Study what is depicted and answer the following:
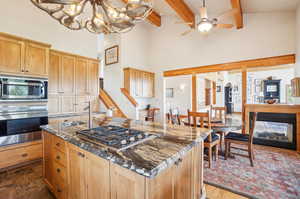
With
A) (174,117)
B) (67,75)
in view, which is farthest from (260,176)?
(67,75)

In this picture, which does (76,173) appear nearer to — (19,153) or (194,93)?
(19,153)

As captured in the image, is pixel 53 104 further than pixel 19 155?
Yes

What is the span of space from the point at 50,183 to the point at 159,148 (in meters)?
1.73

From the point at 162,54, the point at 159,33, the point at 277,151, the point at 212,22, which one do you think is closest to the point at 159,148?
the point at 212,22

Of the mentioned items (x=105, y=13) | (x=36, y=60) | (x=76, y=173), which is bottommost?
(x=76, y=173)

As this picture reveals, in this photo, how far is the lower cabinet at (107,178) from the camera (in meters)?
0.91

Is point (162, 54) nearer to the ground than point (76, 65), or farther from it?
farther from it

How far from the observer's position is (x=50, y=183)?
6.03 feet

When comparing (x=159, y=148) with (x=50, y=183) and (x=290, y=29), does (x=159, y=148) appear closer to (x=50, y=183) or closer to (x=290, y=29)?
(x=50, y=183)

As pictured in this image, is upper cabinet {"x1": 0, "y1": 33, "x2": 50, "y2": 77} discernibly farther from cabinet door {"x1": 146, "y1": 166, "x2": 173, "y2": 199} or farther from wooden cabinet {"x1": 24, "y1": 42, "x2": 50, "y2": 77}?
cabinet door {"x1": 146, "y1": 166, "x2": 173, "y2": 199}

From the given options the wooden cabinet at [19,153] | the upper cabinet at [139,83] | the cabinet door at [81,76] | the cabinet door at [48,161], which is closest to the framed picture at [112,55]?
the upper cabinet at [139,83]

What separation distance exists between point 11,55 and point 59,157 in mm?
2175

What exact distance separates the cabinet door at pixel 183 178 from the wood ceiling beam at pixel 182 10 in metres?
3.78

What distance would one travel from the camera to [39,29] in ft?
10.2
